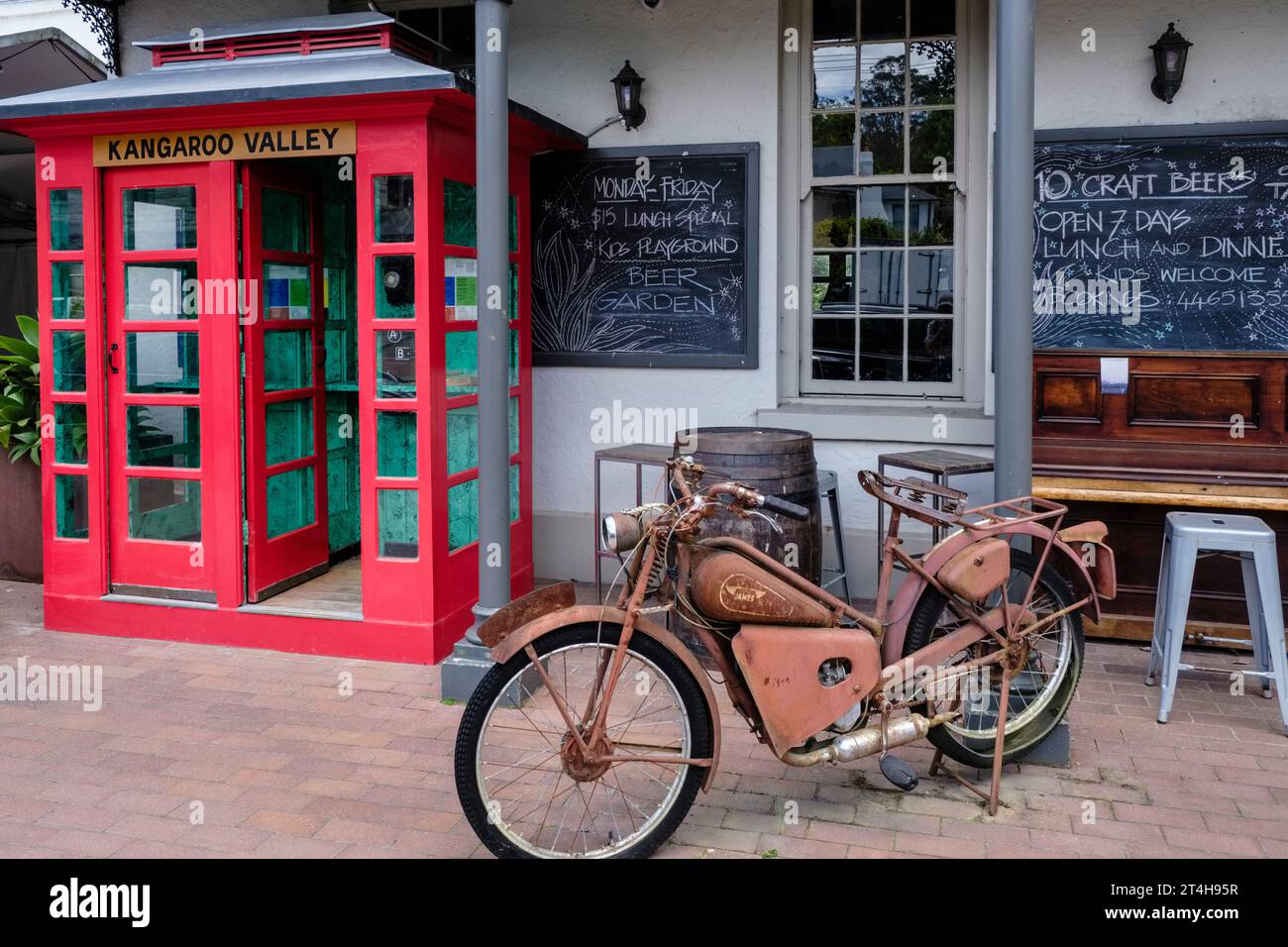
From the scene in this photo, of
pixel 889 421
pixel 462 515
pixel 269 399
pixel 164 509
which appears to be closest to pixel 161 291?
pixel 269 399

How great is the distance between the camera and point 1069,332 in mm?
6465

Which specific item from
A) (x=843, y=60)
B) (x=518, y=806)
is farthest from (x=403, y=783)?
(x=843, y=60)

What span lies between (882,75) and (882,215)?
794 mm

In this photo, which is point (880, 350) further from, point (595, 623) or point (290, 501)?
point (595, 623)

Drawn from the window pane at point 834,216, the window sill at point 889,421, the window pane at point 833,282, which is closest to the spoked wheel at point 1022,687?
the window sill at point 889,421

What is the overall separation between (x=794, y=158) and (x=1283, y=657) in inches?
148

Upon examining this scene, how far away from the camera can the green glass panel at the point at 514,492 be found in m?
6.72

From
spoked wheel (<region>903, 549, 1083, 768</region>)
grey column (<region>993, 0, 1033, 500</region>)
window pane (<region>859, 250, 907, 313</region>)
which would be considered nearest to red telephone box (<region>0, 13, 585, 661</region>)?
window pane (<region>859, 250, 907, 313</region>)

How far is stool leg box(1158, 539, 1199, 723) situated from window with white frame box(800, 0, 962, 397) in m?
2.12

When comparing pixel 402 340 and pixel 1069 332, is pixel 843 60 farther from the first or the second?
pixel 402 340

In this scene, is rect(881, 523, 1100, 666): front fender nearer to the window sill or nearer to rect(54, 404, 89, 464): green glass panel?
the window sill

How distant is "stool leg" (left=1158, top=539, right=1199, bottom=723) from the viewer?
496cm

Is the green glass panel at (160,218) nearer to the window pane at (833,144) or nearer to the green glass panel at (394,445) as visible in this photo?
the green glass panel at (394,445)

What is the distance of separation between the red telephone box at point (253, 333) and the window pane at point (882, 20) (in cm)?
195
